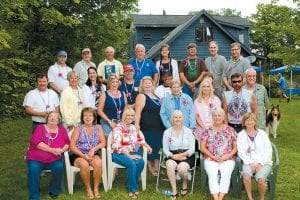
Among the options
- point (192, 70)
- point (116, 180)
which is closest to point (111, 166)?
point (116, 180)

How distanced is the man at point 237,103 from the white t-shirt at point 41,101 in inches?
107

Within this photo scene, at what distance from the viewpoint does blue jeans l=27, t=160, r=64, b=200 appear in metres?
6.07

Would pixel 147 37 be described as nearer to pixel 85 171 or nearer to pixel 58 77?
pixel 58 77

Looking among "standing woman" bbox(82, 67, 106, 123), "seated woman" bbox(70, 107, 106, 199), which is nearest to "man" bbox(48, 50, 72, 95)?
"standing woman" bbox(82, 67, 106, 123)

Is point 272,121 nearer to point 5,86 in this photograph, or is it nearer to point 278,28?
point 278,28

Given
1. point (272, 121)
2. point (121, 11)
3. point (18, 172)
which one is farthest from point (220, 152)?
point (121, 11)

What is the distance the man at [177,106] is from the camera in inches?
265

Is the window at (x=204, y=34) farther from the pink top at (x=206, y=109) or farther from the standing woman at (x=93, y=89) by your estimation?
the pink top at (x=206, y=109)

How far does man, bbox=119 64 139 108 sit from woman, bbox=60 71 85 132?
0.74 meters

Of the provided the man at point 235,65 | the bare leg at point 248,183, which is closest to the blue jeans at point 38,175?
the bare leg at point 248,183

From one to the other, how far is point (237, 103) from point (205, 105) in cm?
48

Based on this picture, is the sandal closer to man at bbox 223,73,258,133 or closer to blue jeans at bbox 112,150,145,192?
blue jeans at bbox 112,150,145,192

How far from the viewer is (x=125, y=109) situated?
670 cm

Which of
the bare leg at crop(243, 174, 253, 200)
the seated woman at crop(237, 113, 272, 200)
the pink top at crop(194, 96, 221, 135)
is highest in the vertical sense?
the pink top at crop(194, 96, 221, 135)
